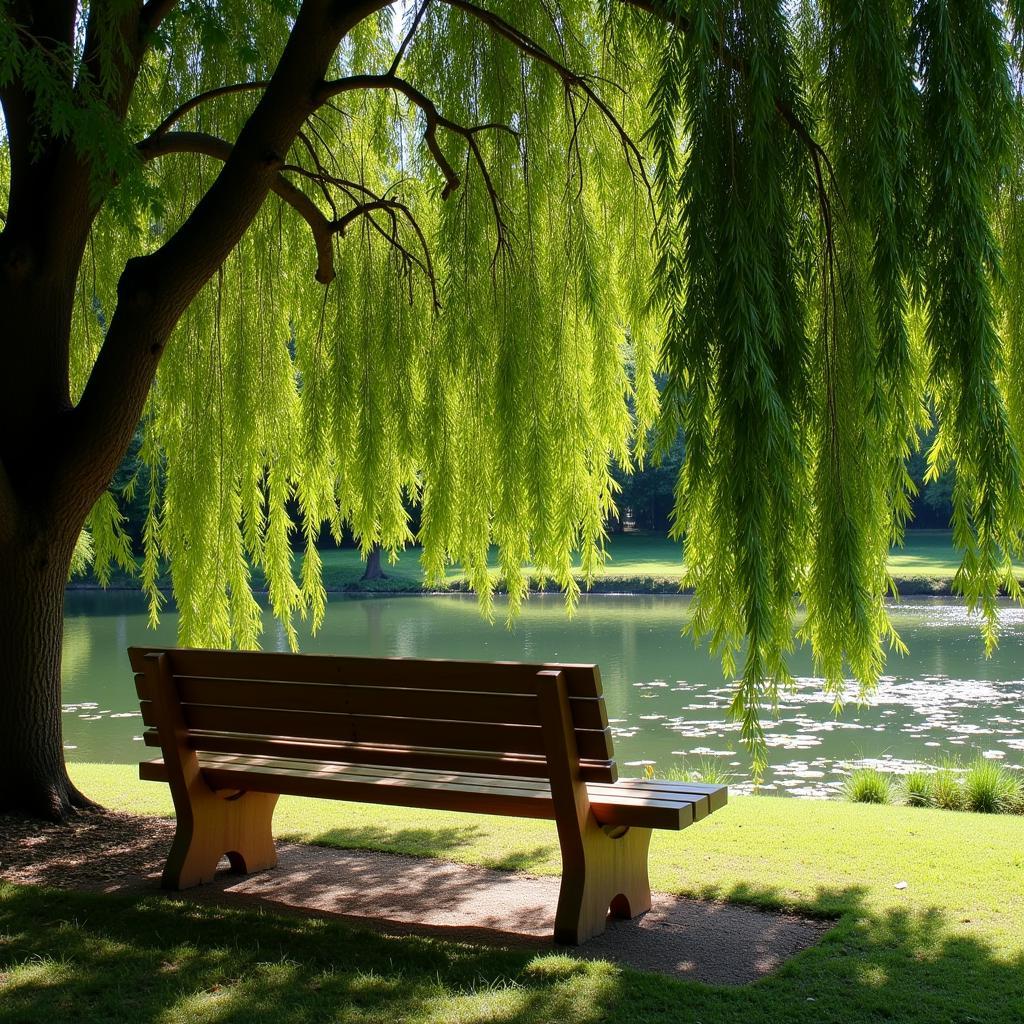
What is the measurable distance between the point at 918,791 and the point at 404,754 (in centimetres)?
442

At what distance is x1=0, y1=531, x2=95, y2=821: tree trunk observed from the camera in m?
4.97

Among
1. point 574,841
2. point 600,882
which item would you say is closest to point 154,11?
point 574,841

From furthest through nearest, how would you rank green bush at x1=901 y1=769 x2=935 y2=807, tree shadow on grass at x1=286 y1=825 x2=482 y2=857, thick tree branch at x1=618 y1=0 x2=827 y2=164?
green bush at x1=901 y1=769 x2=935 y2=807 < tree shadow on grass at x1=286 y1=825 x2=482 y2=857 < thick tree branch at x1=618 y1=0 x2=827 y2=164

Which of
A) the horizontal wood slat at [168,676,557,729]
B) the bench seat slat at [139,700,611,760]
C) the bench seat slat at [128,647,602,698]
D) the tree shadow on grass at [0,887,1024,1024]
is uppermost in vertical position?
the bench seat slat at [128,647,602,698]

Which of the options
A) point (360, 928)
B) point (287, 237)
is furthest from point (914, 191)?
point (287, 237)

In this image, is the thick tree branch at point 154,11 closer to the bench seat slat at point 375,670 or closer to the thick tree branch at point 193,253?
the thick tree branch at point 193,253

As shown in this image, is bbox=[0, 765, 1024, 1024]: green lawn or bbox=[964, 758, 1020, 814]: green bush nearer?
bbox=[0, 765, 1024, 1024]: green lawn

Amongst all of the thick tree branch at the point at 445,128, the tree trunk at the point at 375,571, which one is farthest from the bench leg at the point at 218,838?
the tree trunk at the point at 375,571

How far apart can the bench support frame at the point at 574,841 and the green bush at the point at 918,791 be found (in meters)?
4.02

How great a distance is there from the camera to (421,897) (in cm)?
396

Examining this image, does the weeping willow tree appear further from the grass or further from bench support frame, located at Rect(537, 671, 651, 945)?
the grass

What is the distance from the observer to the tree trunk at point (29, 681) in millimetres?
4969

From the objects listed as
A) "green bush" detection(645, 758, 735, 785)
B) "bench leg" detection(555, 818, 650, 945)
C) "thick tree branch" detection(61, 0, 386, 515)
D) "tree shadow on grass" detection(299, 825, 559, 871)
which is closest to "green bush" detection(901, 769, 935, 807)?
"green bush" detection(645, 758, 735, 785)

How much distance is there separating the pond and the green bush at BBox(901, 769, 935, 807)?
2.48 feet
